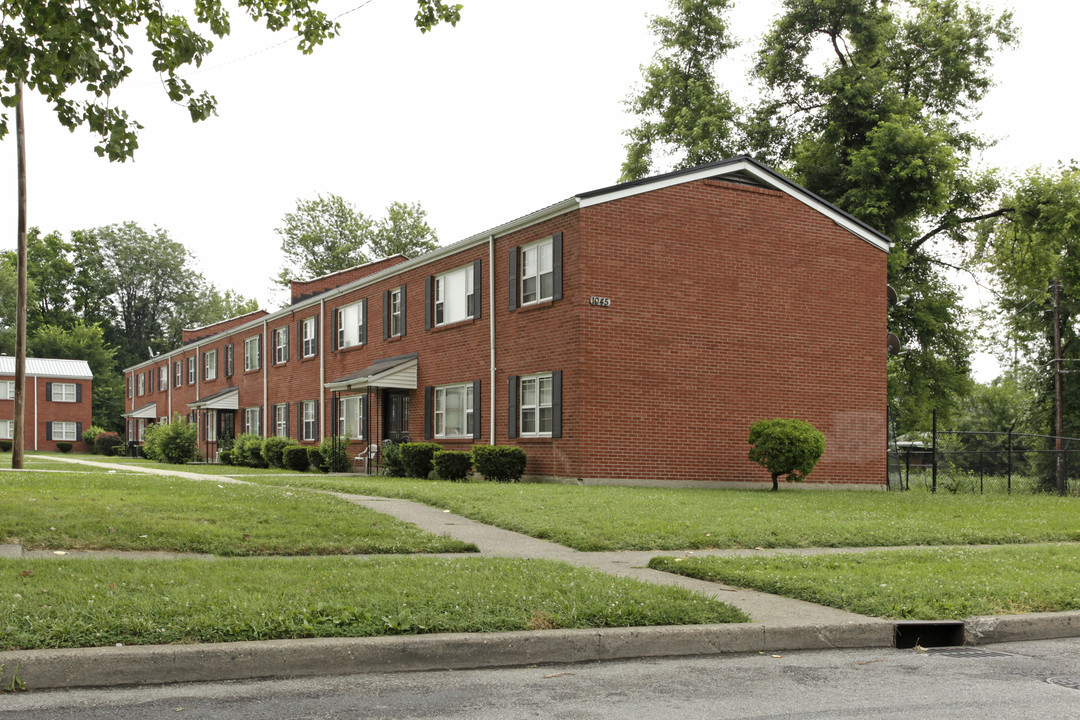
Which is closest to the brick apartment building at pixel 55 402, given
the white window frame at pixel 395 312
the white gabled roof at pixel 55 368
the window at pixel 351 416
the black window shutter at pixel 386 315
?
the white gabled roof at pixel 55 368

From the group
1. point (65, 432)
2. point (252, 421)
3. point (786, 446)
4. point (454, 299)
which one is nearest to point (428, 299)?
point (454, 299)

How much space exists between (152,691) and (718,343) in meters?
18.2

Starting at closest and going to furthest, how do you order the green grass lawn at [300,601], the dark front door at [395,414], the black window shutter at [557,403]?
the green grass lawn at [300,601] < the black window shutter at [557,403] < the dark front door at [395,414]

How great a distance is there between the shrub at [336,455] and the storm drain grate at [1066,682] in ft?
79.2

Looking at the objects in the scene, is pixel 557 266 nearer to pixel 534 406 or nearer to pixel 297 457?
pixel 534 406

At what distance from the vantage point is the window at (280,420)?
126ft

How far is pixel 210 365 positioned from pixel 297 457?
19591 millimetres

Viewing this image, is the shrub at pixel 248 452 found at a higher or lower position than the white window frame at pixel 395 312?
lower

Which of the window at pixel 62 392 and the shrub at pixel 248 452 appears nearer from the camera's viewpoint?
the shrub at pixel 248 452

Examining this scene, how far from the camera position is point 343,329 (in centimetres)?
3375

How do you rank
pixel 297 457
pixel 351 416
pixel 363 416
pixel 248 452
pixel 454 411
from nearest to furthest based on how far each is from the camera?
1. pixel 454 411
2. pixel 297 457
3. pixel 363 416
4. pixel 351 416
5. pixel 248 452

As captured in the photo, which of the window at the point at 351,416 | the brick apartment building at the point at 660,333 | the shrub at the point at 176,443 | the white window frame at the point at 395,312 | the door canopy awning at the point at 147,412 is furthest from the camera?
the door canopy awning at the point at 147,412

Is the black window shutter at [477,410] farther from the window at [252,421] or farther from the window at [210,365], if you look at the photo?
the window at [210,365]

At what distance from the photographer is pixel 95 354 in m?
77.2
